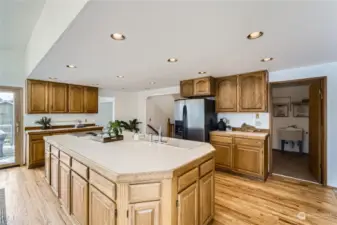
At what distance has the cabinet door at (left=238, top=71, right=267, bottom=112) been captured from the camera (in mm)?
3500

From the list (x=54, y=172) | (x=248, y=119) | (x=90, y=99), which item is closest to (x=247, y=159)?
(x=248, y=119)

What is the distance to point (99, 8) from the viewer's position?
53.4 inches

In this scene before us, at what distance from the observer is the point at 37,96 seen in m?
4.35

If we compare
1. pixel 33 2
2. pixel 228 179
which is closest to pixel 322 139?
pixel 228 179

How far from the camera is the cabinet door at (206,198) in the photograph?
5.83 feet

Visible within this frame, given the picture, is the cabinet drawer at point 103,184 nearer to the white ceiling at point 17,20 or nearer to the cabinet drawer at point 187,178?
the cabinet drawer at point 187,178

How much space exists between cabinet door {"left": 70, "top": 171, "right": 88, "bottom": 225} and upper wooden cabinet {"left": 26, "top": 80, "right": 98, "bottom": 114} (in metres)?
3.34

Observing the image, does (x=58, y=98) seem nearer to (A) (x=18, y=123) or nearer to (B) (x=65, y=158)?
(A) (x=18, y=123)

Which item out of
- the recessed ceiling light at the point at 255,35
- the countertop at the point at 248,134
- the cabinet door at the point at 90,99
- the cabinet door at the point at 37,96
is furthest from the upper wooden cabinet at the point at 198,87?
the cabinet door at the point at 37,96

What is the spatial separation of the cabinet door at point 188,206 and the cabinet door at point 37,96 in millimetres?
4484

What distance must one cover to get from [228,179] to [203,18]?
2.98m

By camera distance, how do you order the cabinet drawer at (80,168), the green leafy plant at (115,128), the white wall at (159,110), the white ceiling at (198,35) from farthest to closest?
the white wall at (159,110) < the green leafy plant at (115,128) < the cabinet drawer at (80,168) < the white ceiling at (198,35)

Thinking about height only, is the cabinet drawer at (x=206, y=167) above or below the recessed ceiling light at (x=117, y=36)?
below

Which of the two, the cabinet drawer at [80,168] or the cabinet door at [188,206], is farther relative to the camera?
the cabinet drawer at [80,168]
